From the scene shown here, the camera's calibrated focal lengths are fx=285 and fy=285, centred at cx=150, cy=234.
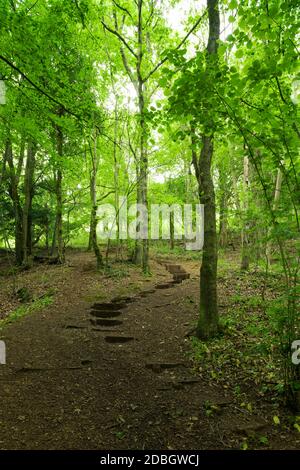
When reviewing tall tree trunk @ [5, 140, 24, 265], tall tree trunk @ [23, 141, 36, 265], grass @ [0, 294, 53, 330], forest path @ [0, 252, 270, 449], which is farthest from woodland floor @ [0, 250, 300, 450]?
tall tree trunk @ [5, 140, 24, 265]

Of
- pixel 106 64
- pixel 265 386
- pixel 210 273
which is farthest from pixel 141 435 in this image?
pixel 106 64

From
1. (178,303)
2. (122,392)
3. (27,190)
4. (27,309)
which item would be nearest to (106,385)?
(122,392)

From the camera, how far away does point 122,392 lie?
4.18 meters

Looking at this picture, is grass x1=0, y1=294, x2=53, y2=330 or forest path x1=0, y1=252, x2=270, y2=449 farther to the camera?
grass x1=0, y1=294, x2=53, y2=330

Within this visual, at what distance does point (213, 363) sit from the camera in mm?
4754

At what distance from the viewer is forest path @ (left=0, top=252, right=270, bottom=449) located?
3.29 meters

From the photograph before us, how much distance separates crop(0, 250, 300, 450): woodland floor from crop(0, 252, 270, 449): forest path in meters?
0.01

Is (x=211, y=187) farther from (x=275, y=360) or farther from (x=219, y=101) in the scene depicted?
(x=275, y=360)

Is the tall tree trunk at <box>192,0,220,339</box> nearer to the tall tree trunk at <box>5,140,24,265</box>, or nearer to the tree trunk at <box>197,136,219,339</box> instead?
the tree trunk at <box>197,136,219,339</box>

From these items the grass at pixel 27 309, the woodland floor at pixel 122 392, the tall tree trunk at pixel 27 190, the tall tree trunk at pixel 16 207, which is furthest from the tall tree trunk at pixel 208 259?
the tall tree trunk at pixel 27 190

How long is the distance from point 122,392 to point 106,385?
315 millimetres

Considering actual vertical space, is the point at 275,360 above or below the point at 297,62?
below

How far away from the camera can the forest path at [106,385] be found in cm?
329

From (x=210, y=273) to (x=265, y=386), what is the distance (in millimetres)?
2108
